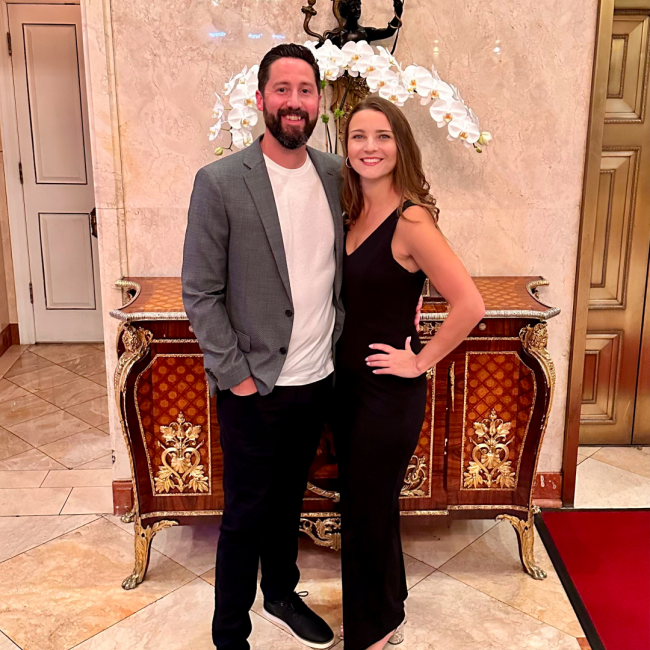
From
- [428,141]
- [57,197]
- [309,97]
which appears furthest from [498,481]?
[57,197]

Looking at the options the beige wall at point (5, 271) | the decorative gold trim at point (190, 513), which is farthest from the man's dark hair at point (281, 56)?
the beige wall at point (5, 271)

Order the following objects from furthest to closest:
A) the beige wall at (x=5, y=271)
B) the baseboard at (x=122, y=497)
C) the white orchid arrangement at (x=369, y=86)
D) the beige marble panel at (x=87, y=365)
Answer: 1. the beige wall at (x=5, y=271)
2. the beige marble panel at (x=87, y=365)
3. the baseboard at (x=122, y=497)
4. the white orchid arrangement at (x=369, y=86)

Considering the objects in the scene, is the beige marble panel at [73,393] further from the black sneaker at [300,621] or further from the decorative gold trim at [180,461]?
the black sneaker at [300,621]

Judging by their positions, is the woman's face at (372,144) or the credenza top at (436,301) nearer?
the woman's face at (372,144)

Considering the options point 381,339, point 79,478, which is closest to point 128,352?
point 381,339

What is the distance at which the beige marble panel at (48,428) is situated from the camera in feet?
12.6

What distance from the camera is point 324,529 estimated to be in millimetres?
2629

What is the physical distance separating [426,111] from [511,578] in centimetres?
176

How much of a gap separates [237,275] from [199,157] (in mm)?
1046

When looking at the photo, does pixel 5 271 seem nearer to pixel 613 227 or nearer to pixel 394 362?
pixel 613 227

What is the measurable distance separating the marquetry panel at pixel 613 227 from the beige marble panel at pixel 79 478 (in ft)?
8.06

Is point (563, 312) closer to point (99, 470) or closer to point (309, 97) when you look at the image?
point (309, 97)

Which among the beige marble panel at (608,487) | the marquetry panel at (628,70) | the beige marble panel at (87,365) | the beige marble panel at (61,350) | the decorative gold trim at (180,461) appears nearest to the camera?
the decorative gold trim at (180,461)

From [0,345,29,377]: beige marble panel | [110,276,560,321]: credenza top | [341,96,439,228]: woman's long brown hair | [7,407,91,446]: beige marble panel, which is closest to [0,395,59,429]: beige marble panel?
[7,407,91,446]: beige marble panel
